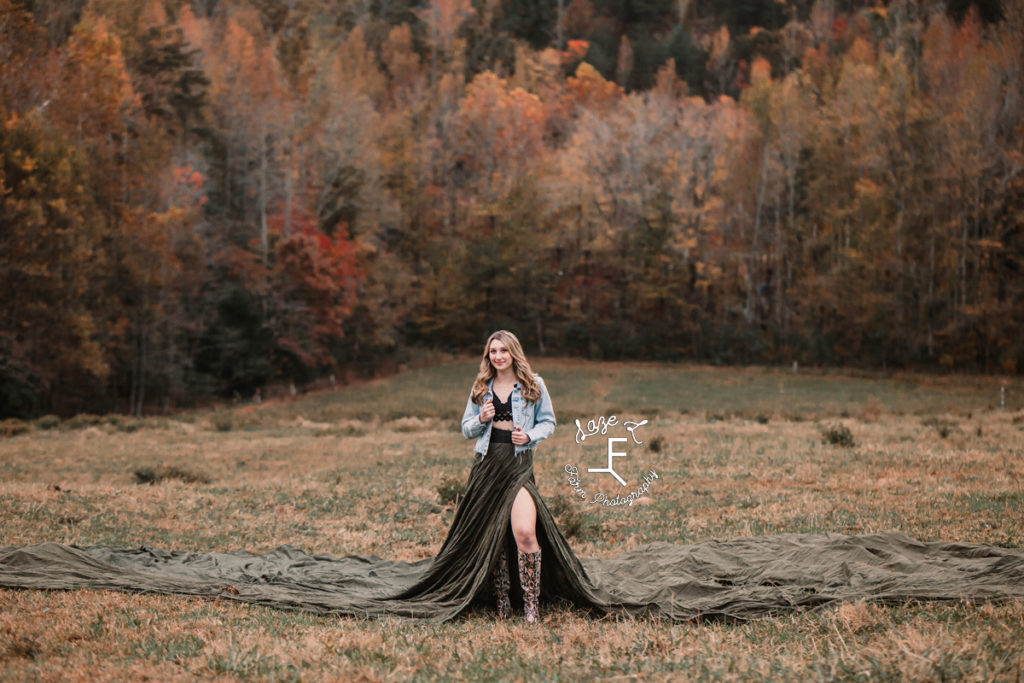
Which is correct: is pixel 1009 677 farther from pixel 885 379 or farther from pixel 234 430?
pixel 885 379

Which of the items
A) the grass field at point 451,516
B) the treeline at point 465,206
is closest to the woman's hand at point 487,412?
the grass field at point 451,516

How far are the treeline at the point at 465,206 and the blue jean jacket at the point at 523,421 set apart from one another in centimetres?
3024

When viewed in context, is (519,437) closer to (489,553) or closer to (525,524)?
(525,524)

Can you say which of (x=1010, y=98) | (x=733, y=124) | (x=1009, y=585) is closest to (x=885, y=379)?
(x=1010, y=98)

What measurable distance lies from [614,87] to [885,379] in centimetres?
3890

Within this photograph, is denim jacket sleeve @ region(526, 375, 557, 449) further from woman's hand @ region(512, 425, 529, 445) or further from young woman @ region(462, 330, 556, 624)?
woman's hand @ region(512, 425, 529, 445)

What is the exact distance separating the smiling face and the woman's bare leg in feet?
3.42

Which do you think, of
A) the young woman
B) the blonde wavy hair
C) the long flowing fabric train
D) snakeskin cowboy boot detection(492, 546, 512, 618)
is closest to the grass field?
snakeskin cowboy boot detection(492, 546, 512, 618)

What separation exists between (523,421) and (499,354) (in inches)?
21.9

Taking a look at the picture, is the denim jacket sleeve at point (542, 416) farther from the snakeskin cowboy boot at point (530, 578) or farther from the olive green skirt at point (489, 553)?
the snakeskin cowboy boot at point (530, 578)

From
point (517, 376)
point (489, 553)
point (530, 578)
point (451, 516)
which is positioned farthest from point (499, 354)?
point (451, 516)

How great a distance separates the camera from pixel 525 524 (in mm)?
6676

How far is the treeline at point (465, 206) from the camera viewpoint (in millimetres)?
39062

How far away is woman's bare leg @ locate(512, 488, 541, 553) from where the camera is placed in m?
6.68
